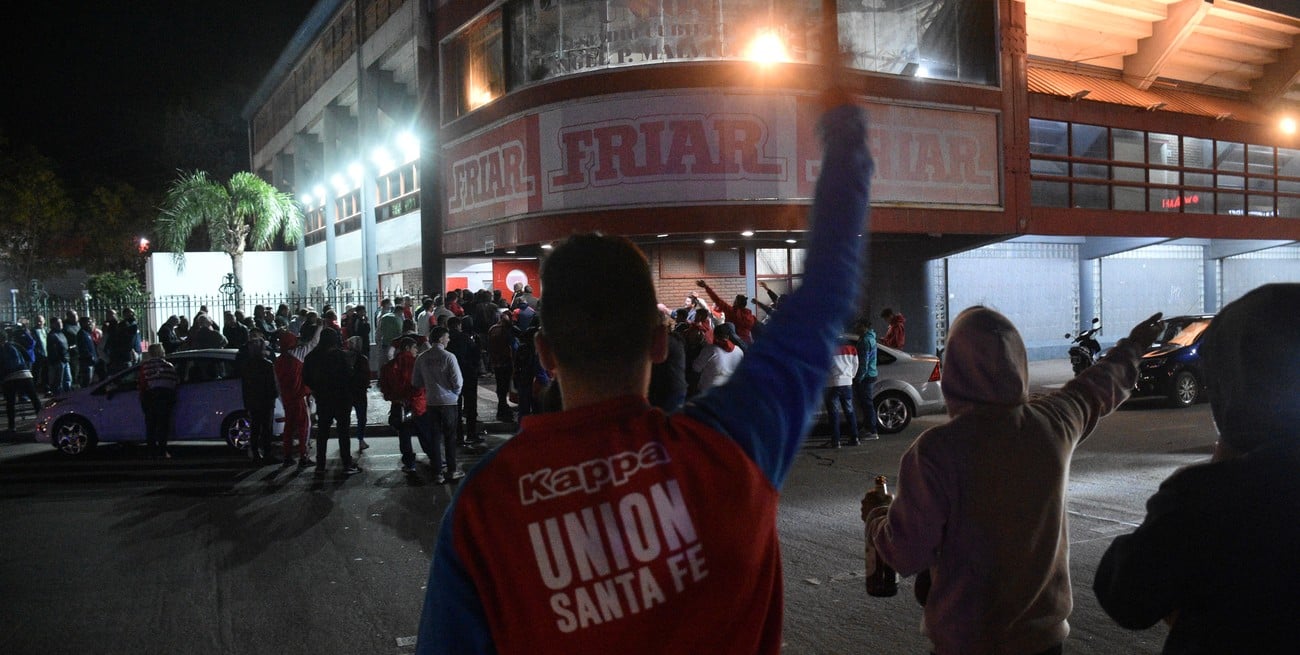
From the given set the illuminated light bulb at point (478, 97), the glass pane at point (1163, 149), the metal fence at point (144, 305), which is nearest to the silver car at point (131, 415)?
the metal fence at point (144, 305)

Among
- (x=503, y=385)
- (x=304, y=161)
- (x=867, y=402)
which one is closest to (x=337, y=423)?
(x=503, y=385)

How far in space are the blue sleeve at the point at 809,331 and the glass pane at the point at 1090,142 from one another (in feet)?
72.8

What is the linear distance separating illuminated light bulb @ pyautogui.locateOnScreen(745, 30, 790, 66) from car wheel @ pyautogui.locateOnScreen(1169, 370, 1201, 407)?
351 inches

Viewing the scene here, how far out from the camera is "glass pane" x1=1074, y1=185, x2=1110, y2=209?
852 inches

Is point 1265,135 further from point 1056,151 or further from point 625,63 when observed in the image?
point 625,63

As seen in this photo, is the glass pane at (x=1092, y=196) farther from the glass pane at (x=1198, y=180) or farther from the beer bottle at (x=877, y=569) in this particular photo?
the beer bottle at (x=877, y=569)

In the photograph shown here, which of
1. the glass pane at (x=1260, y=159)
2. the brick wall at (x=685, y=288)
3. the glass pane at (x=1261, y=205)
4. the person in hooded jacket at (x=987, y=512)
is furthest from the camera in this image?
the glass pane at (x=1261, y=205)

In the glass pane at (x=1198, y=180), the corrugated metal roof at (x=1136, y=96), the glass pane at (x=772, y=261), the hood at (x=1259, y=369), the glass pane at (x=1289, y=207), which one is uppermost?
the corrugated metal roof at (x=1136, y=96)

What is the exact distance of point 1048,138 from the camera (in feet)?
69.1

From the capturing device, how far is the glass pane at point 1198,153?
23.6 meters

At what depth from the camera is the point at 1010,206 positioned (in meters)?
19.7

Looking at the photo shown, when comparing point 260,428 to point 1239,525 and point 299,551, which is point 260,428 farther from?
point 1239,525

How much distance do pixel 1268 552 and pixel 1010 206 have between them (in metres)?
19.2

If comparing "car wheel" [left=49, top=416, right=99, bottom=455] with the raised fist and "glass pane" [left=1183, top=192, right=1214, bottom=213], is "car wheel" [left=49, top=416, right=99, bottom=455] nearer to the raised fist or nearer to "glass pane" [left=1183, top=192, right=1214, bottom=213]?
the raised fist
